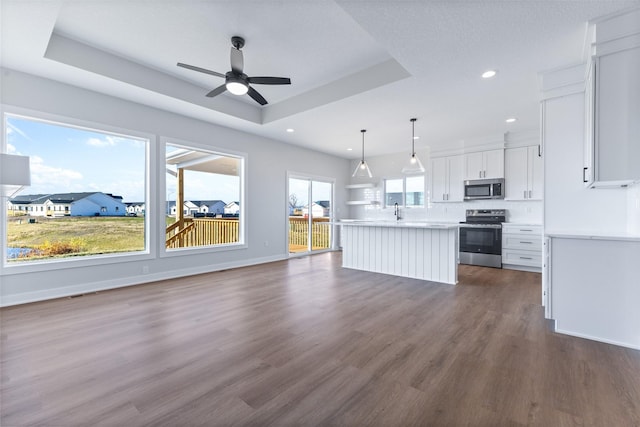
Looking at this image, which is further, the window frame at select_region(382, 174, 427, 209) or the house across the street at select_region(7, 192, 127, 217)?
the window frame at select_region(382, 174, 427, 209)

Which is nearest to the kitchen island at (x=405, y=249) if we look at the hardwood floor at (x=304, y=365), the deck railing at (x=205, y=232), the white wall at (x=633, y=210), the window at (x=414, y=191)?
the deck railing at (x=205, y=232)

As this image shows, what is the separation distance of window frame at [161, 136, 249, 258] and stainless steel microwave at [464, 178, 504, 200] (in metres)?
4.82

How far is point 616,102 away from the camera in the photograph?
228cm

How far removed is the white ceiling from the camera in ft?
7.66

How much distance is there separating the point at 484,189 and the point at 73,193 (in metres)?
7.20

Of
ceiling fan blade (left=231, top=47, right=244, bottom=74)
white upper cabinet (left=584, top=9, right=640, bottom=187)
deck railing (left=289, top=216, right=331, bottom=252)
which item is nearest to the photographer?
white upper cabinet (left=584, top=9, right=640, bottom=187)

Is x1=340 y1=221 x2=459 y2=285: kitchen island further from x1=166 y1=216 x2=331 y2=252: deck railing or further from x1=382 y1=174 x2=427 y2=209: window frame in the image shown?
x1=382 y1=174 x2=427 y2=209: window frame

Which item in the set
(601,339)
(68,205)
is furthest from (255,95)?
(601,339)

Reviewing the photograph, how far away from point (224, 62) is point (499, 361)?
14.0ft

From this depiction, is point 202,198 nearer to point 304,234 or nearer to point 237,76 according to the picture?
point 304,234

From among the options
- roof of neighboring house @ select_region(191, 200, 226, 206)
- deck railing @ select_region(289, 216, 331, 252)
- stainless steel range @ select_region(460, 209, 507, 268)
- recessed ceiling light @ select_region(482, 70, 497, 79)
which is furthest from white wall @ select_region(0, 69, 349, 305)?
recessed ceiling light @ select_region(482, 70, 497, 79)

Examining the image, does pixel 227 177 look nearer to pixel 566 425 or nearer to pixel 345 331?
pixel 345 331

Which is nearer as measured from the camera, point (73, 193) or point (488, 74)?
point (488, 74)

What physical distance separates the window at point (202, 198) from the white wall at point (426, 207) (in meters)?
3.90
